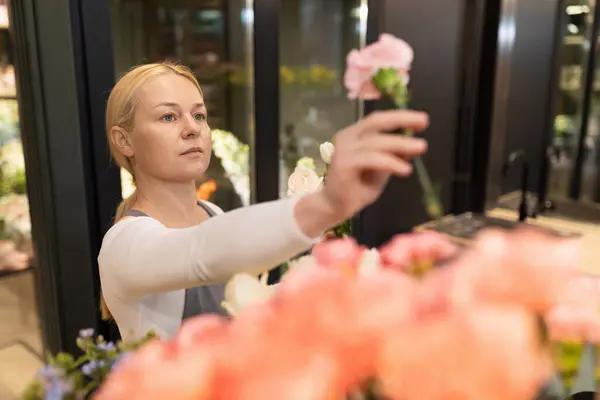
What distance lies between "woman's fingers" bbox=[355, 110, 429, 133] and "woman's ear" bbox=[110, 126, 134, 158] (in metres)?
0.51

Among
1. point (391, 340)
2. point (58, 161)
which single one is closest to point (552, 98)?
point (58, 161)

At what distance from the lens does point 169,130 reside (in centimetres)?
80

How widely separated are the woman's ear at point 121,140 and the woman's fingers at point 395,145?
1.68 ft

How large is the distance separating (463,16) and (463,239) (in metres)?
A: 0.96

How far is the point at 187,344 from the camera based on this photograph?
1.01 feet

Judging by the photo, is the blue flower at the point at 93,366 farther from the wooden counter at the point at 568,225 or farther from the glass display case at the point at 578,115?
the glass display case at the point at 578,115

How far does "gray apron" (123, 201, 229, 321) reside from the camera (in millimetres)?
765

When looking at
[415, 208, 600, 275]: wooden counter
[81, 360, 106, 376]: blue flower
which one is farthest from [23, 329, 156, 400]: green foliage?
[415, 208, 600, 275]: wooden counter

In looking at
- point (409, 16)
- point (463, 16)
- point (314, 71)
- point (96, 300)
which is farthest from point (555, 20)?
point (96, 300)

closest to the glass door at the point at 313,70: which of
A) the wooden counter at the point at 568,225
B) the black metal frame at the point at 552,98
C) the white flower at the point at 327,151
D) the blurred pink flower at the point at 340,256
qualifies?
the wooden counter at the point at 568,225

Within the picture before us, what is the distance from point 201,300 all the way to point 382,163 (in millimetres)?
428

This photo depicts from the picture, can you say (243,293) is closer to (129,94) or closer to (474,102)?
(129,94)

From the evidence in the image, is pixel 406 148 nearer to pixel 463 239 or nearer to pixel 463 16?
pixel 463 239

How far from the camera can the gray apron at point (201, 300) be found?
77 cm
